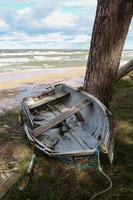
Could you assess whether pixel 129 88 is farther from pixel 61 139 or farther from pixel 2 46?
pixel 2 46

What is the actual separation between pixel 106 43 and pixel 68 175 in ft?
7.68

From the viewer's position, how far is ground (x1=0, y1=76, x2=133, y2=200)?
14.2 feet

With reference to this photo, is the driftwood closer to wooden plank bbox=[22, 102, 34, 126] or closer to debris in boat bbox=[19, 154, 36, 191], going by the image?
wooden plank bbox=[22, 102, 34, 126]

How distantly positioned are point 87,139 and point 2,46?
43.4m

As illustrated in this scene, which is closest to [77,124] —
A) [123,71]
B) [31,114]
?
[31,114]

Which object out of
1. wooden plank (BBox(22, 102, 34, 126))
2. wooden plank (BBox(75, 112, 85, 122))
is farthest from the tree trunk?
wooden plank (BBox(22, 102, 34, 126))

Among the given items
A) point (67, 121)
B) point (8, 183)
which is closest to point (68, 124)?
point (67, 121)

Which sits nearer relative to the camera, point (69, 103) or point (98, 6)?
point (98, 6)

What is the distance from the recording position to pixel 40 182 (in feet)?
15.2

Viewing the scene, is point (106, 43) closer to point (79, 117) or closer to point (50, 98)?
point (79, 117)

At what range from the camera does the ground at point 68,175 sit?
4.33m

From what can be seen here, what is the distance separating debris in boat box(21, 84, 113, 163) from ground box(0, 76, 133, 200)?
21 cm

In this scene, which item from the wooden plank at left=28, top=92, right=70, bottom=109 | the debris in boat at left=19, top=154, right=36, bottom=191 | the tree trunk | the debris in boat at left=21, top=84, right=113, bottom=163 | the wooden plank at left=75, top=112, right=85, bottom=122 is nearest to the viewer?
the debris in boat at left=19, top=154, right=36, bottom=191

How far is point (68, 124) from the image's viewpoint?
20.7ft
